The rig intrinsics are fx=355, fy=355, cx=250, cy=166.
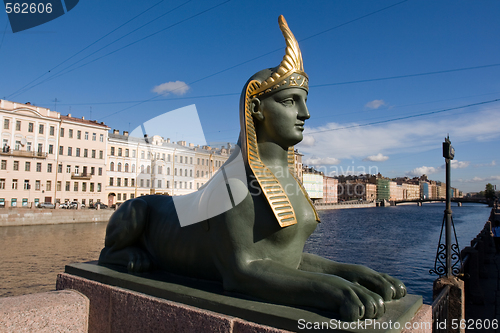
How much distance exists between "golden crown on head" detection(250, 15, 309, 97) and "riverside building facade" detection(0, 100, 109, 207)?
33.6 m

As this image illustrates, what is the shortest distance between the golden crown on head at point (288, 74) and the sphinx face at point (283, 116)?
5 centimetres

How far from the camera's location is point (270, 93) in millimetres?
2473

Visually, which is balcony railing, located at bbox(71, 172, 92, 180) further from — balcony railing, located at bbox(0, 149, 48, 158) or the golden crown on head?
the golden crown on head

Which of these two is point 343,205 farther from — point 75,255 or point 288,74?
point 288,74

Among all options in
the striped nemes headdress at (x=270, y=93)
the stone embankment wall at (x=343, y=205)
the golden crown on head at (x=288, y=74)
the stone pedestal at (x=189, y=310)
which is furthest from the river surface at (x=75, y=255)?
the stone embankment wall at (x=343, y=205)

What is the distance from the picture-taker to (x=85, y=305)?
2.95 metres

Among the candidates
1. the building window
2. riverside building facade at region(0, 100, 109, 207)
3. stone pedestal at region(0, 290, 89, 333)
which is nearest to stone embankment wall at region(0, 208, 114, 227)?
riverside building facade at region(0, 100, 109, 207)

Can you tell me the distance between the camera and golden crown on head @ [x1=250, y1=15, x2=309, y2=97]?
2457mm

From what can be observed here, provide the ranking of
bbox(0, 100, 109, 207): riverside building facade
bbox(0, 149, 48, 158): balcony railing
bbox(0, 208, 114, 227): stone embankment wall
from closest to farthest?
bbox(0, 208, 114, 227): stone embankment wall, bbox(0, 149, 48, 158): balcony railing, bbox(0, 100, 109, 207): riverside building facade

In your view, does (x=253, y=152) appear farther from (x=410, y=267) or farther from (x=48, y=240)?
(x=48, y=240)

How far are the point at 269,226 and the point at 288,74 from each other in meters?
1.05

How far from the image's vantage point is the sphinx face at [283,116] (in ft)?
8.09

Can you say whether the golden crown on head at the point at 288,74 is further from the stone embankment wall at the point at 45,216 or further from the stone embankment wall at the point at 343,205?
the stone embankment wall at the point at 343,205

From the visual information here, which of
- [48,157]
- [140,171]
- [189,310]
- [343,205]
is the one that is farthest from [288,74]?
[343,205]
